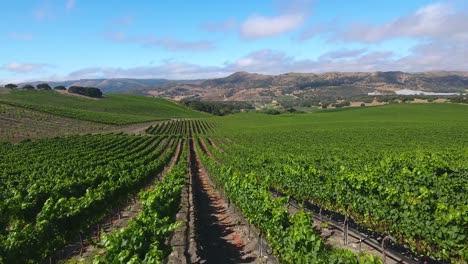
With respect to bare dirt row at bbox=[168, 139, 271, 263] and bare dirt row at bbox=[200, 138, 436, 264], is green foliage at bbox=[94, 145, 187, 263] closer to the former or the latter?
bare dirt row at bbox=[168, 139, 271, 263]

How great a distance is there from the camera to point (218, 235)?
17.5 m

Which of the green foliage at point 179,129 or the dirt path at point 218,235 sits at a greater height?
the dirt path at point 218,235

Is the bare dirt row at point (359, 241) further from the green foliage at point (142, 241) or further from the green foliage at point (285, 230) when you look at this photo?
the green foliage at point (142, 241)

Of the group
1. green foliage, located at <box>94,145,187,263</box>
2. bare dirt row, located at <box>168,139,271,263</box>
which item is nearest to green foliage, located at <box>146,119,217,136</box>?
bare dirt row, located at <box>168,139,271,263</box>

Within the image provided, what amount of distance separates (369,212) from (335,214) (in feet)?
15.1

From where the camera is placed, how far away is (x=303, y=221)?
1067 centimetres

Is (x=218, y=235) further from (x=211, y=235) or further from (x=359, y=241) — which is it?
(x=359, y=241)

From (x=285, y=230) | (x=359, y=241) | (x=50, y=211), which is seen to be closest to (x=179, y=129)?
(x=359, y=241)

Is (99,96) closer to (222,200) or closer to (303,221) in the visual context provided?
(222,200)

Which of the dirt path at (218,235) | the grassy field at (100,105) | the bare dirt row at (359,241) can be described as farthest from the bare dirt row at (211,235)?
the grassy field at (100,105)

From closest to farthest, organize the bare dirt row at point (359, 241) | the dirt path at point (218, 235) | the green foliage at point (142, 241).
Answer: the green foliage at point (142, 241)
the bare dirt row at point (359, 241)
the dirt path at point (218, 235)

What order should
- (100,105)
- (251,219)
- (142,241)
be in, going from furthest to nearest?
1. (100,105)
2. (251,219)
3. (142,241)

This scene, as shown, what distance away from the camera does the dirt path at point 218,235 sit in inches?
567

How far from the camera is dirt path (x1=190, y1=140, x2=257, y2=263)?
1441 centimetres
